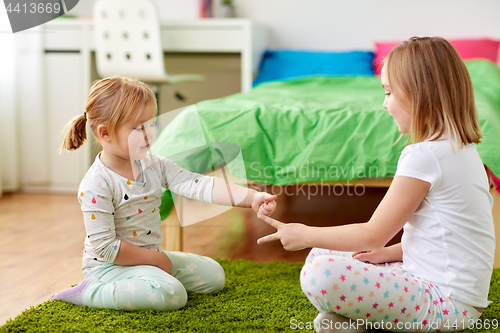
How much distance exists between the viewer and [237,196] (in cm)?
113

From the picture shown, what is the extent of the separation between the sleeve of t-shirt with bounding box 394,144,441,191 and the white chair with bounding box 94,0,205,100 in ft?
6.19

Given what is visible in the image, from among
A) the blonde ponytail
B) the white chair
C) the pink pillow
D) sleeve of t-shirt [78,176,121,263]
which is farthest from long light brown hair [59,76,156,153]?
the pink pillow

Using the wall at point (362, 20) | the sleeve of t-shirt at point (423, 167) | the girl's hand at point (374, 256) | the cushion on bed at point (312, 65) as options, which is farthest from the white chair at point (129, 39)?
the sleeve of t-shirt at point (423, 167)

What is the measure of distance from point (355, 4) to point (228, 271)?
2202 millimetres

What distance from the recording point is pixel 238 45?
2.70 m

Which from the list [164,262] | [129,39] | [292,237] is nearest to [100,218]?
[164,262]

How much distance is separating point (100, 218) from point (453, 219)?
0.70m

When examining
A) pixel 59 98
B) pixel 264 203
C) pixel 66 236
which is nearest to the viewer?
pixel 264 203

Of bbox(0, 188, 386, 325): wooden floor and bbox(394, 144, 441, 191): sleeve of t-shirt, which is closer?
bbox(394, 144, 441, 191): sleeve of t-shirt

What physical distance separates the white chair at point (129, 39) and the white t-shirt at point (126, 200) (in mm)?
1471

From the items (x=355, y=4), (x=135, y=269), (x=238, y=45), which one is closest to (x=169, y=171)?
(x=135, y=269)

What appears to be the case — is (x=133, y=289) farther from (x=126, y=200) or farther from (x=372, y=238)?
(x=372, y=238)

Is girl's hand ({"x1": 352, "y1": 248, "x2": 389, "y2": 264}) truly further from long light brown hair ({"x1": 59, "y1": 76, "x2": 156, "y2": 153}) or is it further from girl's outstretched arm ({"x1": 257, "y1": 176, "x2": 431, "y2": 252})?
long light brown hair ({"x1": 59, "y1": 76, "x2": 156, "y2": 153})

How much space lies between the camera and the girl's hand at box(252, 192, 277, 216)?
1042 mm
